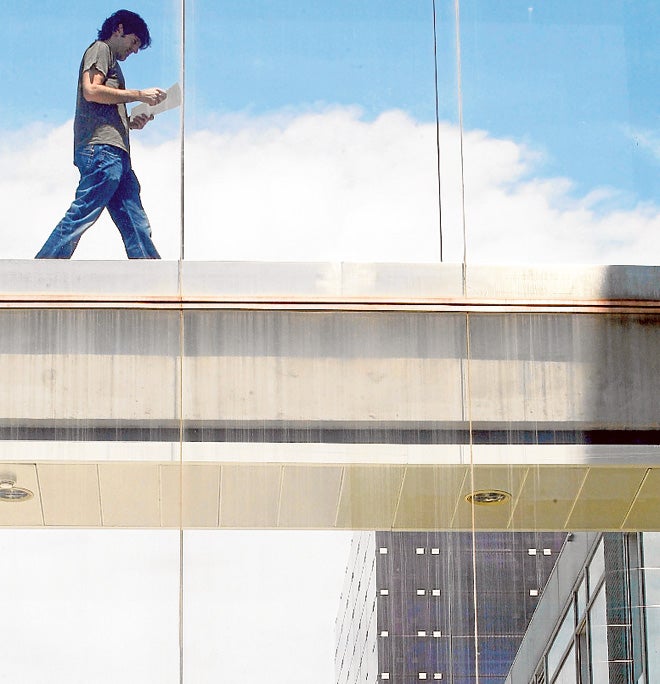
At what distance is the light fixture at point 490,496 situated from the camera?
371 centimetres

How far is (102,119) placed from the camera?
3869 millimetres

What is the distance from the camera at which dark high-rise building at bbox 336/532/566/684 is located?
3518 millimetres

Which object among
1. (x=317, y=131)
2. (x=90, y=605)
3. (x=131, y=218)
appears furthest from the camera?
(x=317, y=131)

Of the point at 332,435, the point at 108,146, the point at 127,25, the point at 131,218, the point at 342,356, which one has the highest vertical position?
the point at 127,25

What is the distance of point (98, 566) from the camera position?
356 cm

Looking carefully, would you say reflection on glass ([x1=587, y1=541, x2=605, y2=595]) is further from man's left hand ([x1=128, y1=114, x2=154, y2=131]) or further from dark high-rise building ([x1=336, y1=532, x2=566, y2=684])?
man's left hand ([x1=128, y1=114, x2=154, y2=131])

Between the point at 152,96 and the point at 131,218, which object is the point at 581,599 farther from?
the point at 152,96

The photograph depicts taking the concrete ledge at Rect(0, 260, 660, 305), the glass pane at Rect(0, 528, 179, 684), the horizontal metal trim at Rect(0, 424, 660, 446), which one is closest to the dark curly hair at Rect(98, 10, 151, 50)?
the concrete ledge at Rect(0, 260, 660, 305)

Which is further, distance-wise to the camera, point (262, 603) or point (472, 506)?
point (472, 506)

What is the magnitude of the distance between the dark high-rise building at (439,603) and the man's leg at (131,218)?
3.54 ft

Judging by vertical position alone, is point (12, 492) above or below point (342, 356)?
below

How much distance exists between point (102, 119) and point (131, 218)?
0.32m

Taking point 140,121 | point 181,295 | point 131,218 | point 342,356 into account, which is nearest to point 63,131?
point 140,121

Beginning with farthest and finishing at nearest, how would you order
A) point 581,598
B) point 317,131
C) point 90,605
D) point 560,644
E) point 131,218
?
point 317,131 → point 131,218 → point 581,598 → point 560,644 → point 90,605
